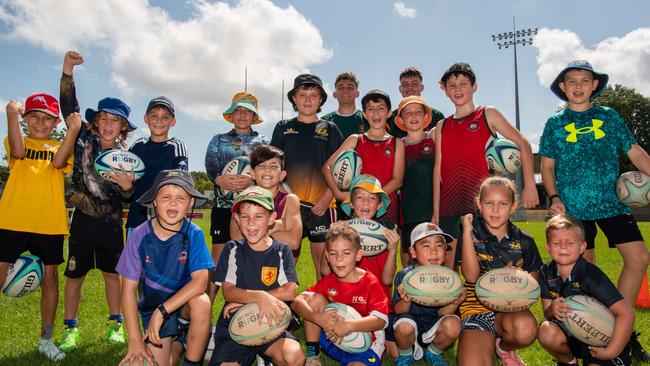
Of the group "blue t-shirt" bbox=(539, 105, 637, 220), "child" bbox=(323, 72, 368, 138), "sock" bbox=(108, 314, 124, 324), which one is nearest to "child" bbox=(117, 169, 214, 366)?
"sock" bbox=(108, 314, 124, 324)

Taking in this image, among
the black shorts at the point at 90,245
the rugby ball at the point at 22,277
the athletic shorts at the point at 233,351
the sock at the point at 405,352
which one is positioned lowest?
the sock at the point at 405,352

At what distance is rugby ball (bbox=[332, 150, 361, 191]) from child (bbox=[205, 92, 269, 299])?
129 centimetres

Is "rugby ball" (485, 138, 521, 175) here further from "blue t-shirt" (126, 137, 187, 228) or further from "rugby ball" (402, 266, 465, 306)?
"blue t-shirt" (126, 137, 187, 228)

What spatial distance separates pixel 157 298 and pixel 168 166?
2.01 m

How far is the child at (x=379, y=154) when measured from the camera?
5.58m

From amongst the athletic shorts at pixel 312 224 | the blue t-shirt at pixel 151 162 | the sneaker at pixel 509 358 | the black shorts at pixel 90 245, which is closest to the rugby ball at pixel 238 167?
the blue t-shirt at pixel 151 162

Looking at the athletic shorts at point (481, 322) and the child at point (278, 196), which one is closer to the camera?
the athletic shorts at point (481, 322)

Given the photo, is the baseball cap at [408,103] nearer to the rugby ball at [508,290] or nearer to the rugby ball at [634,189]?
the rugby ball at [634,189]

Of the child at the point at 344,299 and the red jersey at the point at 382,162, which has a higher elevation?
the red jersey at the point at 382,162

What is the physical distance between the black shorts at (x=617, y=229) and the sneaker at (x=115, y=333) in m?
5.24

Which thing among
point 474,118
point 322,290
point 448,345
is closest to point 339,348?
point 322,290

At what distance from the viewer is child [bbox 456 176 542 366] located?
419 cm

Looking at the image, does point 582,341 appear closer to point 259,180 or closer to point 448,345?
point 448,345

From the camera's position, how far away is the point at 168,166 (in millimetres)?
5695
